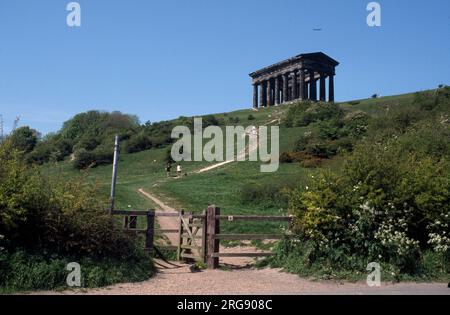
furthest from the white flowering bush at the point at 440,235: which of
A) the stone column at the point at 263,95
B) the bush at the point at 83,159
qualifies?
the stone column at the point at 263,95

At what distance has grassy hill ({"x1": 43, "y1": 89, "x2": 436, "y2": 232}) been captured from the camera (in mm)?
24578

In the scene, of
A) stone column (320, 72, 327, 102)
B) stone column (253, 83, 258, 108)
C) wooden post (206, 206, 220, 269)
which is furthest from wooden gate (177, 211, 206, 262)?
stone column (253, 83, 258, 108)

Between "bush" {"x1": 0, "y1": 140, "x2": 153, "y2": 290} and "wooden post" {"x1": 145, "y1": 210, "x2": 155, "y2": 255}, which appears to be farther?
"wooden post" {"x1": 145, "y1": 210, "x2": 155, "y2": 255}

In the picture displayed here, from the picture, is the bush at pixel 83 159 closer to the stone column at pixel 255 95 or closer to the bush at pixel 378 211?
the bush at pixel 378 211

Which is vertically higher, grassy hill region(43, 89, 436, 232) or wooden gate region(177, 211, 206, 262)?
grassy hill region(43, 89, 436, 232)

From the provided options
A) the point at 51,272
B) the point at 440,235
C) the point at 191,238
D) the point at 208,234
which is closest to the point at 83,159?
the point at 191,238

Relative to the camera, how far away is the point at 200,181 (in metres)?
38.2

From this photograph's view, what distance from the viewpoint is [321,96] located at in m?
101

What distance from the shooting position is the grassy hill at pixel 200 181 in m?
24.6

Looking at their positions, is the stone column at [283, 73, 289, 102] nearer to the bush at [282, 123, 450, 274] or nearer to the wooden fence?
the bush at [282, 123, 450, 274]

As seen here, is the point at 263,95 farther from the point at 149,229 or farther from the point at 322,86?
the point at 149,229
